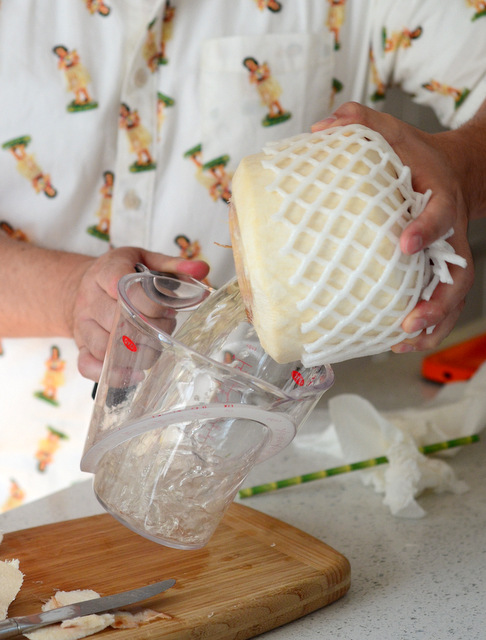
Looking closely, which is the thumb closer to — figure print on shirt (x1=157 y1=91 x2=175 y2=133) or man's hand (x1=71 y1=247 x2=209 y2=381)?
man's hand (x1=71 y1=247 x2=209 y2=381)

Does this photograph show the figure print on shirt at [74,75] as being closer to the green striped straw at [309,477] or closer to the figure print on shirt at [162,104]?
the figure print on shirt at [162,104]

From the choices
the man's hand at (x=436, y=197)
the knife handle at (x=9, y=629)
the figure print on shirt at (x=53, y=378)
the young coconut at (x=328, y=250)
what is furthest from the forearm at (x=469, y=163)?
the figure print on shirt at (x=53, y=378)

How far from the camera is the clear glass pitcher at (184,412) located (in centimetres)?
A: 60

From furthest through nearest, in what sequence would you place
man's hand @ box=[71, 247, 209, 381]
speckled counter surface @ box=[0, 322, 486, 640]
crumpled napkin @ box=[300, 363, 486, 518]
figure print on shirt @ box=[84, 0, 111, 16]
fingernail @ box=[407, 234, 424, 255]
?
figure print on shirt @ box=[84, 0, 111, 16], crumpled napkin @ box=[300, 363, 486, 518], man's hand @ box=[71, 247, 209, 381], speckled counter surface @ box=[0, 322, 486, 640], fingernail @ box=[407, 234, 424, 255]

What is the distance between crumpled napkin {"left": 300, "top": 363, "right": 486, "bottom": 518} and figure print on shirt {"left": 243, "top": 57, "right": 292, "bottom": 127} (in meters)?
0.42

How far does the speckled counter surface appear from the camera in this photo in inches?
27.1

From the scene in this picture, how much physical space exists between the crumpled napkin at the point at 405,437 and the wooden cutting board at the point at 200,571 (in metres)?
0.18

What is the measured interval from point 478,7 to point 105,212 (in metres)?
0.61

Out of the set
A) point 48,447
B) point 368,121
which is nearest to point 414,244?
point 368,121

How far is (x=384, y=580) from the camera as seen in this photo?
76cm

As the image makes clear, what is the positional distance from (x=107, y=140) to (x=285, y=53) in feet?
0.94

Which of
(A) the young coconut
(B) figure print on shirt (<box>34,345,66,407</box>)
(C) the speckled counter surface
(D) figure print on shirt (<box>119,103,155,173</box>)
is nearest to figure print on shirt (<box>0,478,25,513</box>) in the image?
(B) figure print on shirt (<box>34,345,66,407</box>)

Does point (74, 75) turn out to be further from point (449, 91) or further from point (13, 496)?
point (13, 496)

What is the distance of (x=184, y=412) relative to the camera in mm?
598
